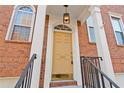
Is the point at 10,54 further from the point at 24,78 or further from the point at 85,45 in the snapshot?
the point at 85,45

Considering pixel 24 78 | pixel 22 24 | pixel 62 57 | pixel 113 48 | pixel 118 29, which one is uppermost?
pixel 118 29

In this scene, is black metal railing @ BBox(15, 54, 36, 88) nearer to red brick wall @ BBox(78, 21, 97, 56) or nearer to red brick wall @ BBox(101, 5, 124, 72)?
red brick wall @ BBox(78, 21, 97, 56)

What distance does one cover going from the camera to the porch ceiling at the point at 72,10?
→ 3.83m

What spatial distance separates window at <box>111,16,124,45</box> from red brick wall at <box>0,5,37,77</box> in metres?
4.17

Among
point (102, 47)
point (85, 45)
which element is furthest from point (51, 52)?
point (102, 47)

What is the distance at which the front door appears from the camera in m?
3.76

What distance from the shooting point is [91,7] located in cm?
356

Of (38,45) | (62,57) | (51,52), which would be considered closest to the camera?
(38,45)

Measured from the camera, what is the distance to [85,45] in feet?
14.3

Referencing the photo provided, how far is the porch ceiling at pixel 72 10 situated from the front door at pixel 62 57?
80cm

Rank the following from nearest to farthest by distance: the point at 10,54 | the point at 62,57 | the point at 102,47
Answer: the point at 102,47 < the point at 10,54 < the point at 62,57

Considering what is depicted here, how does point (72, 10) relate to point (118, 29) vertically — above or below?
above

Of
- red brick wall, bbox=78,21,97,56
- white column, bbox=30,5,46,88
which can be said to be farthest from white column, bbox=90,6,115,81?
white column, bbox=30,5,46,88

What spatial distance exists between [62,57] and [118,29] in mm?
3392
